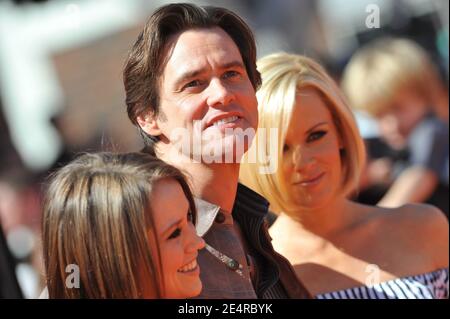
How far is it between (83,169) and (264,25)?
5.62 meters

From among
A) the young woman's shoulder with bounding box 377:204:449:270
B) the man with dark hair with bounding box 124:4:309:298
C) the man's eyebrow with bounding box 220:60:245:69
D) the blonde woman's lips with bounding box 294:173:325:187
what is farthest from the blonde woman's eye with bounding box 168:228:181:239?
the young woman's shoulder with bounding box 377:204:449:270

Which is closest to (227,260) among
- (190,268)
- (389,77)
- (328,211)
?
(190,268)

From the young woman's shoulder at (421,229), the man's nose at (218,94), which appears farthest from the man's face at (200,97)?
the young woman's shoulder at (421,229)

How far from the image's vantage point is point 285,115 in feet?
5.66

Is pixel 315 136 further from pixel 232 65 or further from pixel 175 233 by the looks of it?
pixel 175 233

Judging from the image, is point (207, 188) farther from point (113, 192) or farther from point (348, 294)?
point (348, 294)

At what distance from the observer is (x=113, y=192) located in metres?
1.24

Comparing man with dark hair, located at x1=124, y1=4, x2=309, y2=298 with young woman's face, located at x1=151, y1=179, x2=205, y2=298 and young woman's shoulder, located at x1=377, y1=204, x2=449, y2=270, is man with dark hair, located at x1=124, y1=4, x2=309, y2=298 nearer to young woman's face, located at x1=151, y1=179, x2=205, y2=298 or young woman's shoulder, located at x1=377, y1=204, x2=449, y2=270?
young woman's face, located at x1=151, y1=179, x2=205, y2=298

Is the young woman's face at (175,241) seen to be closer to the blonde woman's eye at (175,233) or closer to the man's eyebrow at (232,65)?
the blonde woman's eye at (175,233)

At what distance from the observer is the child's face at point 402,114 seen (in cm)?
352

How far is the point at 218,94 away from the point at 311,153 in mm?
462

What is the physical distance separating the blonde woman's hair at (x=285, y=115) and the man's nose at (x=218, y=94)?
287mm

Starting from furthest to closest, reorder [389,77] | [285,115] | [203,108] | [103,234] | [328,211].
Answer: [389,77] → [328,211] → [285,115] → [203,108] → [103,234]

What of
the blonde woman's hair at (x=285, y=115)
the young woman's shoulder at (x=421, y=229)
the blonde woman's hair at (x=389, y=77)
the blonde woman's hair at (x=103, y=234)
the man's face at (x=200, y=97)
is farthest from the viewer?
the blonde woman's hair at (x=389, y=77)
